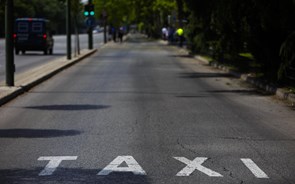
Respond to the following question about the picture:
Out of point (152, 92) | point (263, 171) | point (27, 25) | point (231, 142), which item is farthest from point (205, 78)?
point (27, 25)

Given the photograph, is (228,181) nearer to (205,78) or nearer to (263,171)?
(263,171)

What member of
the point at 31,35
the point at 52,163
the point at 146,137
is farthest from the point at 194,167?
the point at 31,35

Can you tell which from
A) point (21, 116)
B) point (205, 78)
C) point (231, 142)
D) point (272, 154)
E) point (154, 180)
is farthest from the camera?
point (205, 78)

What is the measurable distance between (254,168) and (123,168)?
1.57 meters

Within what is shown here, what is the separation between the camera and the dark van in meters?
41.9

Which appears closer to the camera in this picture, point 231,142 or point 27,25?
point 231,142

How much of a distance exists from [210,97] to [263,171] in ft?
28.9

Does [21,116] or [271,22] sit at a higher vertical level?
[271,22]

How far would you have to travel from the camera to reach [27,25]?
42781 mm

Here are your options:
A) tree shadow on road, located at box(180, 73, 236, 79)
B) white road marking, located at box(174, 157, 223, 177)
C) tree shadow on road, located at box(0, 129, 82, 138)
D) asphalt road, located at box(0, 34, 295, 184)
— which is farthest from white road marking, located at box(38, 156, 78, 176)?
tree shadow on road, located at box(180, 73, 236, 79)

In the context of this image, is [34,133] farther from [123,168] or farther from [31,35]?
[31,35]

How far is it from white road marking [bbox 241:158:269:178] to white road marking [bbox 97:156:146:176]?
129 cm

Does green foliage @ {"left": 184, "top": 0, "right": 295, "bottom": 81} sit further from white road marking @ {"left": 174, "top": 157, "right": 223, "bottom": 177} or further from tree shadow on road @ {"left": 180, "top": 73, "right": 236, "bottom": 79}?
white road marking @ {"left": 174, "top": 157, "right": 223, "bottom": 177}

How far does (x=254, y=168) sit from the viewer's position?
815 cm
